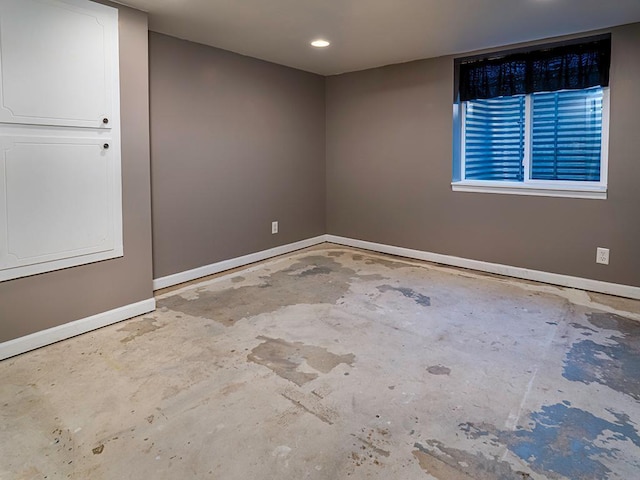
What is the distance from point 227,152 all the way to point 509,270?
304 cm

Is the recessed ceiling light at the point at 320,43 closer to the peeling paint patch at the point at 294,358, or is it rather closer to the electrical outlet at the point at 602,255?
the peeling paint patch at the point at 294,358

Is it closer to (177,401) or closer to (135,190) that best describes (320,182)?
(135,190)

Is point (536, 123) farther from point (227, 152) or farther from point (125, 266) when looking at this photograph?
point (125, 266)

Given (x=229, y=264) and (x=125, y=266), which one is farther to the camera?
(x=229, y=264)

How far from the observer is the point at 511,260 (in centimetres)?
423

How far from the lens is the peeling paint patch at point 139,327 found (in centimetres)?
288

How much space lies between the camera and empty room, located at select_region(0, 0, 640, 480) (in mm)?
1896

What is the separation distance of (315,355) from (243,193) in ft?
7.94

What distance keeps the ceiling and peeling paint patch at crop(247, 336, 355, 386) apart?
7.52ft

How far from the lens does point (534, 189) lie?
4012 mm

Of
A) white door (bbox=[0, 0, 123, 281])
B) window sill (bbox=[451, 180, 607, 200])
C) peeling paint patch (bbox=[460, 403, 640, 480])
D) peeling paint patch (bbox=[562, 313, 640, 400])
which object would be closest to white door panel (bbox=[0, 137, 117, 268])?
white door (bbox=[0, 0, 123, 281])

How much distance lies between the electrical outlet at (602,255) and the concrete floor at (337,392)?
348mm

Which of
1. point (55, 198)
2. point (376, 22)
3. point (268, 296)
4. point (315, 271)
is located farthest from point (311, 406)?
point (376, 22)

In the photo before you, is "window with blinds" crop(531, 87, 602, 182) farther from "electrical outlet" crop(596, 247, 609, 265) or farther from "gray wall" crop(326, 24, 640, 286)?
"electrical outlet" crop(596, 247, 609, 265)
